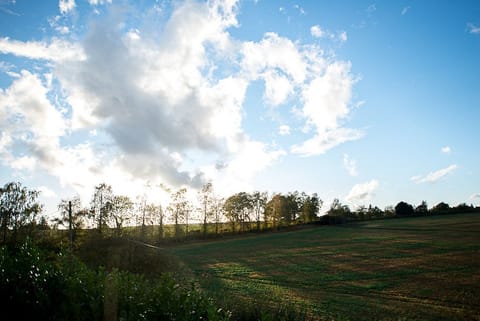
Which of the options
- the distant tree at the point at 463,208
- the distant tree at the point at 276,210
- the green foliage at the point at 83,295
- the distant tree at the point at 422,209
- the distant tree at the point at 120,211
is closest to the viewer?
the green foliage at the point at 83,295

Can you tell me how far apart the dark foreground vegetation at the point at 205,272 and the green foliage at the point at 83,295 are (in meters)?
0.02

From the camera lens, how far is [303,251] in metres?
50.0

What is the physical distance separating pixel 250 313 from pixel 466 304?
1978 centimetres

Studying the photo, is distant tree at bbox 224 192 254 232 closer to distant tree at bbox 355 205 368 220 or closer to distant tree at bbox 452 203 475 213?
distant tree at bbox 355 205 368 220

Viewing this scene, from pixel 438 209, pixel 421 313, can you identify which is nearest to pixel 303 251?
pixel 421 313

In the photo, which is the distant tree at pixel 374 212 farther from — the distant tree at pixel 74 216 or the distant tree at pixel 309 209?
the distant tree at pixel 74 216

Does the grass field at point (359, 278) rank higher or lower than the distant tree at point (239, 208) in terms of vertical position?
lower

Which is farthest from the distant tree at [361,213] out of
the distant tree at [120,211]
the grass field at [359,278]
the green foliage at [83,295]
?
the green foliage at [83,295]

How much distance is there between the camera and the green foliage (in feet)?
16.9

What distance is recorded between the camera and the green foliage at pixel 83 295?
5156 millimetres

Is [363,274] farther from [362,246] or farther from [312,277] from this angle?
[362,246]

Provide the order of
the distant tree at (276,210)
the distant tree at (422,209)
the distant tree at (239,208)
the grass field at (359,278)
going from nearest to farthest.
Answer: the grass field at (359,278)
the distant tree at (239,208)
the distant tree at (276,210)
the distant tree at (422,209)

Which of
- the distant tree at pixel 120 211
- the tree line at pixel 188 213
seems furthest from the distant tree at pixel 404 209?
the distant tree at pixel 120 211

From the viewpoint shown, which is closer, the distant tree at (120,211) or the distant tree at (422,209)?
the distant tree at (120,211)
